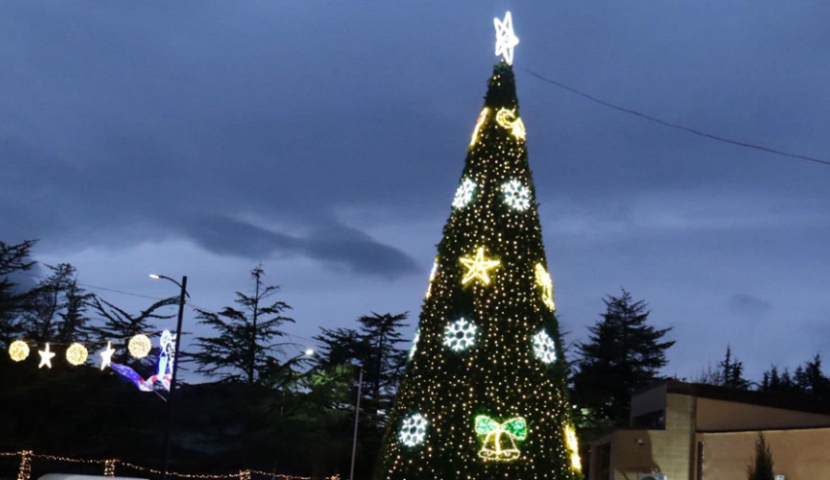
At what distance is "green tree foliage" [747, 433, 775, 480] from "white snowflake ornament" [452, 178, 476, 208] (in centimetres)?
1099

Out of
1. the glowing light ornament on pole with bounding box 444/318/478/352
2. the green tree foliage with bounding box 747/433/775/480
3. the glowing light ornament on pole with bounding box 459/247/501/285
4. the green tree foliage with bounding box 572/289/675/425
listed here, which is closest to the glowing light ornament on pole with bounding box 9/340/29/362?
the glowing light ornament on pole with bounding box 444/318/478/352

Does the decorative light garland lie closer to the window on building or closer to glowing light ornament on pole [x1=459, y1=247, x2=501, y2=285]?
glowing light ornament on pole [x1=459, y1=247, x2=501, y2=285]

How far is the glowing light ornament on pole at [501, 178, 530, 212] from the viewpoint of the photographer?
18219mm

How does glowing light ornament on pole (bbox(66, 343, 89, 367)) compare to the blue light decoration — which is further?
the blue light decoration

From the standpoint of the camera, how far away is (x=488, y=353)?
17.3 m

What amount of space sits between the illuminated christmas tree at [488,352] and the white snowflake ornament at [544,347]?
0.07 ft

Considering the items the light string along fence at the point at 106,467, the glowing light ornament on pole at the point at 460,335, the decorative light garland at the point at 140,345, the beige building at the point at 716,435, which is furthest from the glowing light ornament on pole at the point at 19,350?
the beige building at the point at 716,435

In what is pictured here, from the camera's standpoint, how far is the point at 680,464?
2466 cm

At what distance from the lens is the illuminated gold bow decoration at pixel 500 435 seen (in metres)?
16.7

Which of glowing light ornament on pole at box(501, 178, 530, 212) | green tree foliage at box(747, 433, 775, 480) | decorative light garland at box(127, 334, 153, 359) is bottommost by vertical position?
green tree foliage at box(747, 433, 775, 480)

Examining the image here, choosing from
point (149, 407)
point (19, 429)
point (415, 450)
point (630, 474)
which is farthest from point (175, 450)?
point (415, 450)

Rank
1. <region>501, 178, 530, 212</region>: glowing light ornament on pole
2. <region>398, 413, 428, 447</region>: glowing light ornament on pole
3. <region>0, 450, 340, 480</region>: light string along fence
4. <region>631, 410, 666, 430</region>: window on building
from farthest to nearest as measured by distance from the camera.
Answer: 1. <region>0, 450, 340, 480</region>: light string along fence
2. <region>631, 410, 666, 430</region>: window on building
3. <region>501, 178, 530, 212</region>: glowing light ornament on pole
4. <region>398, 413, 428, 447</region>: glowing light ornament on pole

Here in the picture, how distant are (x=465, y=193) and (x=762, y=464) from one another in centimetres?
1112

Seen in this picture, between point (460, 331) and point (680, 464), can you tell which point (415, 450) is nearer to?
point (460, 331)
